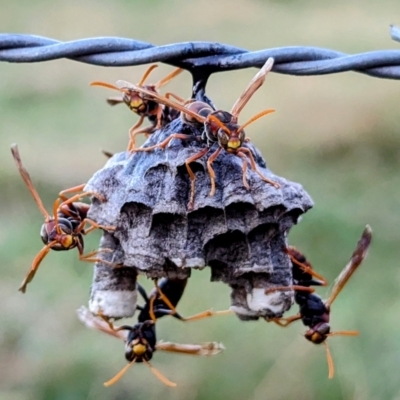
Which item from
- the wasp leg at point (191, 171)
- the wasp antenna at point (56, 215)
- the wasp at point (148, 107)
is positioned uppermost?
the wasp at point (148, 107)

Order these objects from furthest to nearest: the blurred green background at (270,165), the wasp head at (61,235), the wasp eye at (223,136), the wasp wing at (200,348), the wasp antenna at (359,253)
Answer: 1. the blurred green background at (270,165)
2. the wasp wing at (200,348)
3. the wasp antenna at (359,253)
4. the wasp head at (61,235)
5. the wasp eye at (223,136)

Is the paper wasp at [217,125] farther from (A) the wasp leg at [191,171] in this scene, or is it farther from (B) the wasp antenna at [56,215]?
(B) the wasp antenna at [56,215]

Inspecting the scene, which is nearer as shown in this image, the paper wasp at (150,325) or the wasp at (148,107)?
the wasp at (148,107)

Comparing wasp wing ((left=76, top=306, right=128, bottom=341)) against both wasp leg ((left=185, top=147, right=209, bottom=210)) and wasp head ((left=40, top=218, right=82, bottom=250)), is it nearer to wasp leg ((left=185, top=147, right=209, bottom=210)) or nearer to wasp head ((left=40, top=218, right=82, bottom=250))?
wasp head ((left=40, top=218, right=82, bottom=250))

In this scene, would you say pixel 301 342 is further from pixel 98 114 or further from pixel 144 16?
pixel 144 16

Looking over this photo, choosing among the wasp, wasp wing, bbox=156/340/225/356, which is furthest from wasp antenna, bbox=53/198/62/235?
wasp wing, bbox=156/340/225/356


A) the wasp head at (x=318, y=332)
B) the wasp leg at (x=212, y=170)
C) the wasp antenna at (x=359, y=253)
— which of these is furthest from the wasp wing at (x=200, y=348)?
the wasp leg at (x=212, y=170)
